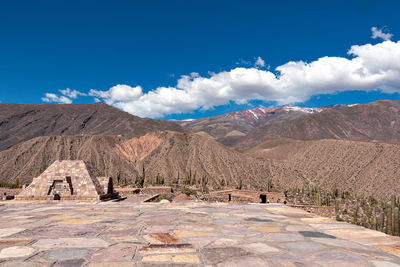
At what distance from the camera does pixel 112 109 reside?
13950 cm

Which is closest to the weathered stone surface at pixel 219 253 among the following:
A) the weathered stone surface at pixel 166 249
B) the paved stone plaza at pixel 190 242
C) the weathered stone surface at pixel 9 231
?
the paved stone plaza at pixel 190 242

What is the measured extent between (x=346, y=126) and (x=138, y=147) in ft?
382

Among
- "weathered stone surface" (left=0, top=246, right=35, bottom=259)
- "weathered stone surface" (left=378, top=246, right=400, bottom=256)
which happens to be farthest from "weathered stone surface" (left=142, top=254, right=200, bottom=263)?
"weathered stone surface" (left=378, top=246, right=400, bottom=256)

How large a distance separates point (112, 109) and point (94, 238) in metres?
141

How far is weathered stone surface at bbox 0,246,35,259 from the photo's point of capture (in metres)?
3.62

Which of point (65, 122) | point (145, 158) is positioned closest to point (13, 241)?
point (145, 158)

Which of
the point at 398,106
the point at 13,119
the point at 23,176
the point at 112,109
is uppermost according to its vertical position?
the point at 398,106

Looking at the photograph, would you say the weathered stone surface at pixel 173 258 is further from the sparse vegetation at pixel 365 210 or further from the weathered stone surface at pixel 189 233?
the sparse vegetation at pixel 365 210

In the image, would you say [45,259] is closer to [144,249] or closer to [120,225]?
[144,249]

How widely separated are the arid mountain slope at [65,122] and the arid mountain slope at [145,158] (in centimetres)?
3188

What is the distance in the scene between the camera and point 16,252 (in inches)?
148

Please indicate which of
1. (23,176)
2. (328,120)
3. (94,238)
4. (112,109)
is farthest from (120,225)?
(328,120)

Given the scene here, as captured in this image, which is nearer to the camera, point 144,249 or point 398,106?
point 144,249

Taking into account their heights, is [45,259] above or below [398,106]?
below
